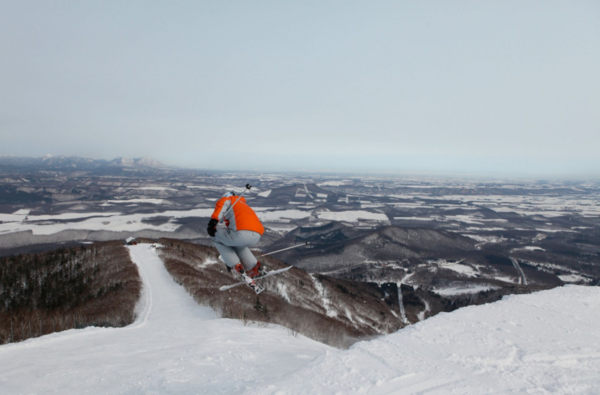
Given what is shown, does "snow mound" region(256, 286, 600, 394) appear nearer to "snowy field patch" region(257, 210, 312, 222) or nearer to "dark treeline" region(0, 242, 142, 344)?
"dark treeline" region(0, 242, 142, 344)

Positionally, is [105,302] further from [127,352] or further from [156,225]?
[156,225]

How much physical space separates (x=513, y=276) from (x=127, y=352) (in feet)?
404

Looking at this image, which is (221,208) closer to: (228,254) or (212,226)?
(212,226)

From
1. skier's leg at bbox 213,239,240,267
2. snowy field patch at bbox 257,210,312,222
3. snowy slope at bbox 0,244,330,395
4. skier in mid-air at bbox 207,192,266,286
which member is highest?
skier in mid-air at bbox 207,192,266,286

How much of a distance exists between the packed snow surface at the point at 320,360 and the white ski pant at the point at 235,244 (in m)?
2.56

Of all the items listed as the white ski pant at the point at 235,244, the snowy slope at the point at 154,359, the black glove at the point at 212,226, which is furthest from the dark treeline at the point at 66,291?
the black glove at the point at 212,226

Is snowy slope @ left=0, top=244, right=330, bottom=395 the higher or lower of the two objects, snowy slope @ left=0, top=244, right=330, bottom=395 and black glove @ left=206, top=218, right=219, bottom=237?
the lower

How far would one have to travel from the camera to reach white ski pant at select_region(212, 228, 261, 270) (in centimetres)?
1002

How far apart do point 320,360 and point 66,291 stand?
97.6 feet

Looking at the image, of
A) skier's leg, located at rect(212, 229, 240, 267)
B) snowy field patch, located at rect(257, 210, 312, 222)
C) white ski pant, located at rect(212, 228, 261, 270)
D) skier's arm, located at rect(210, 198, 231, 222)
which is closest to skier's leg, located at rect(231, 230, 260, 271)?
white ski pant, located at rect(212, 228, 261, 270)

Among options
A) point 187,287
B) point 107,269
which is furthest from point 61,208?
point 187,287

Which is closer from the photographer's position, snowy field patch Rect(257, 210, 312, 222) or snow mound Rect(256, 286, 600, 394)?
snow mound Rect(256, 286, 600, 394)

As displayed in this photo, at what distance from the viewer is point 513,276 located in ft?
331

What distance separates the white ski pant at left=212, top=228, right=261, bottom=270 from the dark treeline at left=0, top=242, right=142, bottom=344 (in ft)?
24.8
